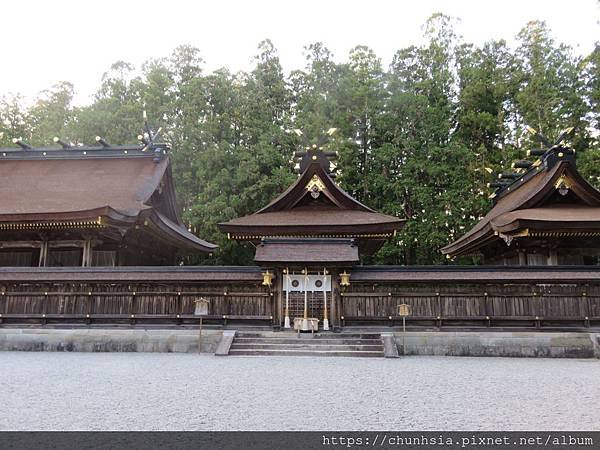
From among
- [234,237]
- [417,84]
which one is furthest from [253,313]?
[417,84]

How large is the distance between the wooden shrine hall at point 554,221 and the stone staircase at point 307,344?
671cm

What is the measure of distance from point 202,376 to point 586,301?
1158 centimetres

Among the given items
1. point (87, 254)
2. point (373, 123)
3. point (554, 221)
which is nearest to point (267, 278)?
point (87, 254)

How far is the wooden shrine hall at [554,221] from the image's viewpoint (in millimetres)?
14984

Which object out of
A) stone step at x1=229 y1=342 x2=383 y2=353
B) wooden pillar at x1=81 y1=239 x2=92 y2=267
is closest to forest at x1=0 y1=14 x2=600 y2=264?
wooden pillar at x1=81 y1=239 x2=92 y2=267

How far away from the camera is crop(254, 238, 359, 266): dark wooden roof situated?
44.6 ft

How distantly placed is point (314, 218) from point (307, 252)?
3.28 m

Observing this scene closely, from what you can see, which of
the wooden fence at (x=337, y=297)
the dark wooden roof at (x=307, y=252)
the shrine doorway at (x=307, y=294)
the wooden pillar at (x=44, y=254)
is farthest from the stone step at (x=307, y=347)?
the wooden pillar at (x=44, y=254)

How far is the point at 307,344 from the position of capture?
12734 mm

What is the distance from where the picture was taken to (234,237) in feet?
54.7

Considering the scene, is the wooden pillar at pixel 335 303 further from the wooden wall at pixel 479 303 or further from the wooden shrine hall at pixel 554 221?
the wooden shrine hall at pixel 554 221

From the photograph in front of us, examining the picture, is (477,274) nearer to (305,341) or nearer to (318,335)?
(318,335)

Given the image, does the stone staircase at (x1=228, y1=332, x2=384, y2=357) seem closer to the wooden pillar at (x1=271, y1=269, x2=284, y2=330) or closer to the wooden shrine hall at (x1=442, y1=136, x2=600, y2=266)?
the wooden pillar at (x1=271, y1=269, x2=284, y2=330)

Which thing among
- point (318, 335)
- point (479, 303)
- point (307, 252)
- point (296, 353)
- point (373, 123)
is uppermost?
point (373, 123)
